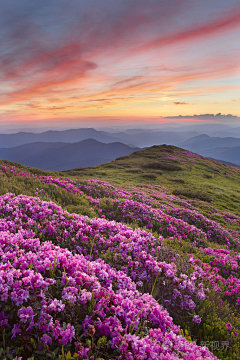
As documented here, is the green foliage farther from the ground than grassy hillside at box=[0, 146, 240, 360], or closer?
closer

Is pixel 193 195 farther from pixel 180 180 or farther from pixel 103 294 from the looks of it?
pixel 103 294

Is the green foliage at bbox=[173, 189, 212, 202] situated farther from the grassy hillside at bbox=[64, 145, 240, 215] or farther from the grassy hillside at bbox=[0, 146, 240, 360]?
the grassy hillside at bbox=[0, 146, 240, 360]

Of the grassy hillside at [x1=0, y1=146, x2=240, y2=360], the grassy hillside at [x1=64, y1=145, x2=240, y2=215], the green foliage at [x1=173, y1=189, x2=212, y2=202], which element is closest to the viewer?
the grassy hillside at [x1=0, y1=146, x2=240, y2=360]

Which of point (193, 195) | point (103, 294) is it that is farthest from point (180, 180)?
point (103, 294)

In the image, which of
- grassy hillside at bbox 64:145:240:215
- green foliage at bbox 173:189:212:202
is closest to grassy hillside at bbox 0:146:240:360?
green foliage at bbox 173:189:212:202

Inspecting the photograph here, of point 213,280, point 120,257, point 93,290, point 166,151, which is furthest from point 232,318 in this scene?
point 166,151

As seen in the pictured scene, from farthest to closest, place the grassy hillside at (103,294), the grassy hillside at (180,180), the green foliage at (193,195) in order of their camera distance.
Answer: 1. the grassy hillside at (180,180)
2. the green foliage at (193,195)
3. the grassy hillside at (103,294)

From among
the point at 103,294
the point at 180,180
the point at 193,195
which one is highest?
the point at 103,294

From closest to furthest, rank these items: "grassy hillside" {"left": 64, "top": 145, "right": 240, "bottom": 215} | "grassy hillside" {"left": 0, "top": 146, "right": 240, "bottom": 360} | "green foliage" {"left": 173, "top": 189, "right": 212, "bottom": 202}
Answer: "grassy hillside" {"left": 0, "top": 146, "right": 240, "bottom": 360}, "green foliage" {"left": 173, "top": 189, "right": 212, "bottom": 202}, "grassy hillside" {"left": 64, "top": 145, "right": 240, "bottom": 215}

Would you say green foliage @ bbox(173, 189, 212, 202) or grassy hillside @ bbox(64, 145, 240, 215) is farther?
grassy hillside @ bbox(64, 145, 240, 215)

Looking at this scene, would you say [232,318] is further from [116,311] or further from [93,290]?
[93,290]

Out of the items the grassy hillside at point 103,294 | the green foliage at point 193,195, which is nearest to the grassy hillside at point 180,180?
the green foliage at point 193,195

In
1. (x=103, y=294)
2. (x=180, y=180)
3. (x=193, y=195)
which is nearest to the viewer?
(x=103, y=294)

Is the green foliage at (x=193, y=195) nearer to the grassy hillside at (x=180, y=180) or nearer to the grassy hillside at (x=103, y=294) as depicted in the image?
the grassy hillside at (x=180, y=180)
